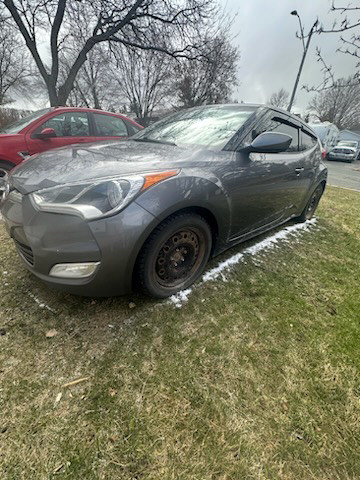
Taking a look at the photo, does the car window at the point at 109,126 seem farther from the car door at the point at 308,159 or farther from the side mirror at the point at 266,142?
the side mirror at the point at 266,142

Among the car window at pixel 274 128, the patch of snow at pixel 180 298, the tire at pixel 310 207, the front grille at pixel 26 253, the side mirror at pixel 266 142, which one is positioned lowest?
the patch of snow at pixel 180 298

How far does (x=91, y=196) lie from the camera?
143cm

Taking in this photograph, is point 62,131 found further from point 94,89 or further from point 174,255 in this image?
point 94,89

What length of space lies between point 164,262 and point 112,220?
1.98ft

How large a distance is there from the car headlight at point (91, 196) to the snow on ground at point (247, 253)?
0.94m

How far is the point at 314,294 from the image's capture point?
7.44ft

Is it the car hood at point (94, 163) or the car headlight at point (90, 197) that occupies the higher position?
the car hood at point (94, 163)

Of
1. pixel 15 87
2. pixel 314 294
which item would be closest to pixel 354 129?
pixel 15 87

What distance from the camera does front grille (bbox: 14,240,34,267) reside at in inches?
62.4

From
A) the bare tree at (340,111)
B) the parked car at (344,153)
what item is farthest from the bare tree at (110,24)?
the bare tree at (340,111)

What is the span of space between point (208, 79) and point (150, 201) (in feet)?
68.4

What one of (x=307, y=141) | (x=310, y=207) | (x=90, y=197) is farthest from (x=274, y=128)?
(x=90, y=197)

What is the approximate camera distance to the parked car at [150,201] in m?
1.43

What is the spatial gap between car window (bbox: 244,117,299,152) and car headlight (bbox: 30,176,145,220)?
1225 millimetres
